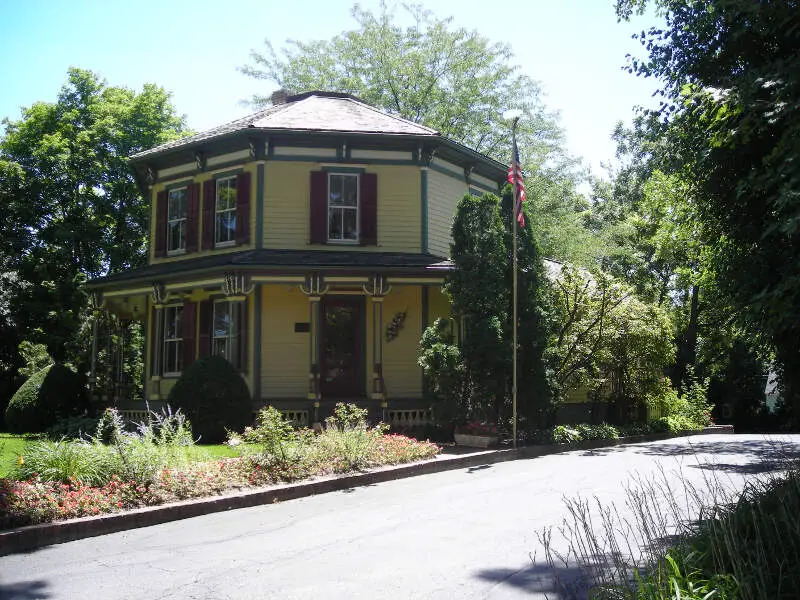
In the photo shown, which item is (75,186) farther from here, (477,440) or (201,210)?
(477,440)

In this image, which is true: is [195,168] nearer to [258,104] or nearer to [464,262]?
[464,262]

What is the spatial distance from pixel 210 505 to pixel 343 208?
37.9 ft

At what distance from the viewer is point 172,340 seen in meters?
20.5

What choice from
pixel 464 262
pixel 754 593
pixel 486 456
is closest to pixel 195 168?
pixel 464 262

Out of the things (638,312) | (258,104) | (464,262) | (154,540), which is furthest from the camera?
(258,104)

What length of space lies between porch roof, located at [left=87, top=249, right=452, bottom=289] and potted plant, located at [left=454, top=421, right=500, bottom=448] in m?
3.95

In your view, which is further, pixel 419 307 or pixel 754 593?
pixel 419 307

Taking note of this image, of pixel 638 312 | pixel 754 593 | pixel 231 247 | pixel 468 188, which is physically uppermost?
pixel 468 188

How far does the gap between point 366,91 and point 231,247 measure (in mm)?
15896

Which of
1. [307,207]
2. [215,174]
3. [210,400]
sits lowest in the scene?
[210,400]

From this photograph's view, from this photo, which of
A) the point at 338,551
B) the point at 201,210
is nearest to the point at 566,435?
the point at 338,551

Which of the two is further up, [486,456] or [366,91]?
[366,91]

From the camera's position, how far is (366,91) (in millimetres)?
32625

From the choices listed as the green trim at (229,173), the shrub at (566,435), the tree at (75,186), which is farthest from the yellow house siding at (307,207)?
the tree at (75,186)
